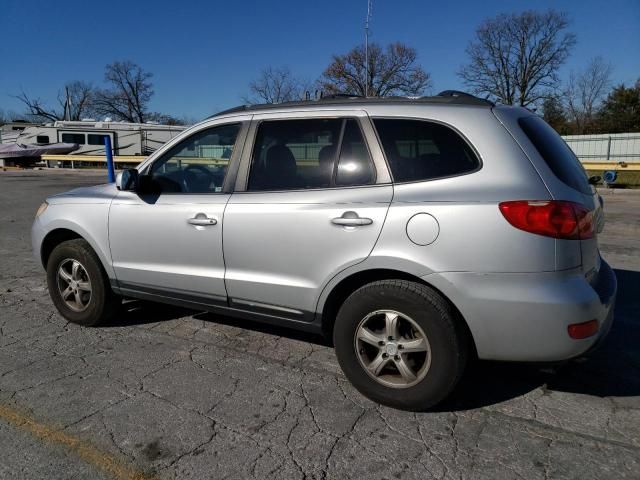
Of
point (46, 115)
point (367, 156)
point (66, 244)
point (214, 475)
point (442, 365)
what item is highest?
point (46, 115)

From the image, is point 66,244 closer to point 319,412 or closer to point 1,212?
point 319,412

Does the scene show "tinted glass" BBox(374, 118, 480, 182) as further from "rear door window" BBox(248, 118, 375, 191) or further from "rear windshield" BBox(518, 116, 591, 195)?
"rear windshield" BBox(518, 116, 591, 195)

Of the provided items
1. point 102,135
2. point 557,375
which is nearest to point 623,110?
point 102,135

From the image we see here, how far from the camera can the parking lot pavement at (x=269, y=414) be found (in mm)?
2568

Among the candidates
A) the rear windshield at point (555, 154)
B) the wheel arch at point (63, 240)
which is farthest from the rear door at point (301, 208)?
the wheel arch at point (63, 240)

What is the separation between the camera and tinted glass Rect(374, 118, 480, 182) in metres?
2.92

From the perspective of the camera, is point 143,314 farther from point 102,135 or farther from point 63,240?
point 102,135

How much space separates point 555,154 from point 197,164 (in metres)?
2.53

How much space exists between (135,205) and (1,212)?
11153 millimetres

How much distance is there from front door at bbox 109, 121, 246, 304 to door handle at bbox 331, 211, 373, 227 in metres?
0.91

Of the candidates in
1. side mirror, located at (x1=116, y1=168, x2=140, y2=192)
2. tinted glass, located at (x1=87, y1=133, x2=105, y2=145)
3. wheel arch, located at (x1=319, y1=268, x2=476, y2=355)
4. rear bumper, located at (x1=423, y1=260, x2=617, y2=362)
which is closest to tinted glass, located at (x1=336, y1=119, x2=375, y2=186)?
wheel arch, located at (x1=319, y1=268, x2=476, y2=355)

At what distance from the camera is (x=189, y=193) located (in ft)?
12.7

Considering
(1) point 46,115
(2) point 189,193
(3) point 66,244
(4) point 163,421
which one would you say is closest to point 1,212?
(3) point 66,244

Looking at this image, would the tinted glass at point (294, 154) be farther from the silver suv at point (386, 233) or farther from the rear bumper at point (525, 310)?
the rear bumper at point (525, 310)
